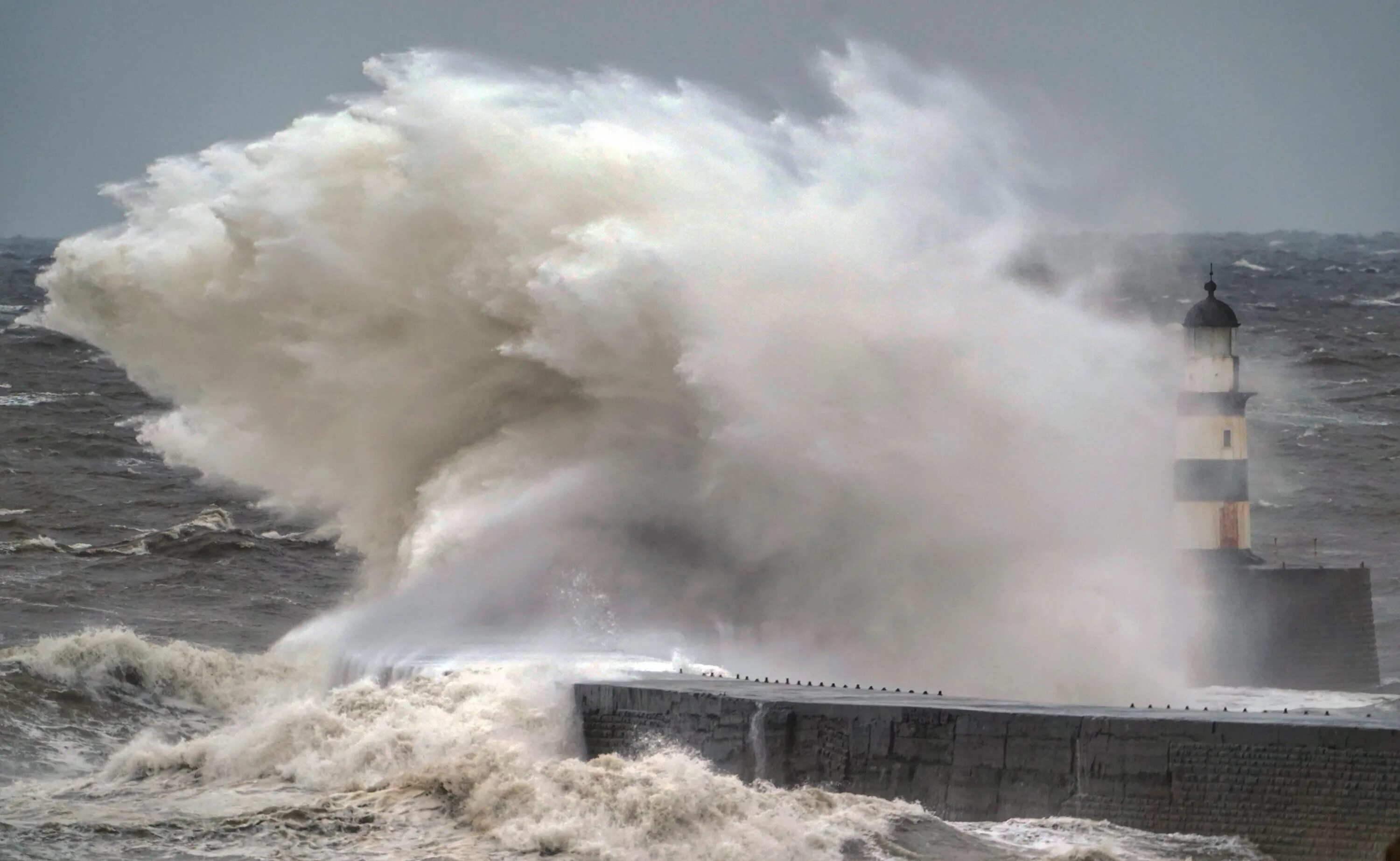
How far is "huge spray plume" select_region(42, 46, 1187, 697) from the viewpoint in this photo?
1827 centimetres

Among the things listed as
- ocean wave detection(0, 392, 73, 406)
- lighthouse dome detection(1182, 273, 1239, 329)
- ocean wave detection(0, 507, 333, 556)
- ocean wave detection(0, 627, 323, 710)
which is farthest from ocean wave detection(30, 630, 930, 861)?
ocean wave detection(0, 392, 73, 406)

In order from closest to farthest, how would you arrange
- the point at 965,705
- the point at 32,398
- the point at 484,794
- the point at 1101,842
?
1. the point at 1101,842
2. the point at 484,794
3. the point at 965,705
4. the point at 32,398

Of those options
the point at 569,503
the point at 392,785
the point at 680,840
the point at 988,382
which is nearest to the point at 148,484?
the point at 569,503

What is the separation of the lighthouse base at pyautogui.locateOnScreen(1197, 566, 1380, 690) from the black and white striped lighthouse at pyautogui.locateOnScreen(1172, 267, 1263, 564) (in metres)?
0.30

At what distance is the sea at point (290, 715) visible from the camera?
12.2 m

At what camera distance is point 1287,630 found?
19172 millimetres

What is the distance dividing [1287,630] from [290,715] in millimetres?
9121

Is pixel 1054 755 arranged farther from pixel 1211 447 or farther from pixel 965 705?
pixel 1211 447

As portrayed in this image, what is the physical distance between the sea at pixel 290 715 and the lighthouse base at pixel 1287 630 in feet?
3.68

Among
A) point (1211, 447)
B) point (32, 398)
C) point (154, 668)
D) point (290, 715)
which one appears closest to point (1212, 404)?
point (1211, 447)

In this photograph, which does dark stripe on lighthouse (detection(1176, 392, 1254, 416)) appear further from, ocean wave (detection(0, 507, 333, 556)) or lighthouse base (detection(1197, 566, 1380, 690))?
ocean wave (detection(0, 507, 333, 556))

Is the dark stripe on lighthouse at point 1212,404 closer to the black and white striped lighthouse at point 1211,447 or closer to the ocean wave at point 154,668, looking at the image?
the black and white striped lighthouse at point 1211,447

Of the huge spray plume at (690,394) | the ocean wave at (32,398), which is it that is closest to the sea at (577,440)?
the huge spray plume at (690,394)

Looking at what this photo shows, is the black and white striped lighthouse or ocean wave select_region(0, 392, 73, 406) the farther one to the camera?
ocean wave select_region(0, 392, 73, 406)
